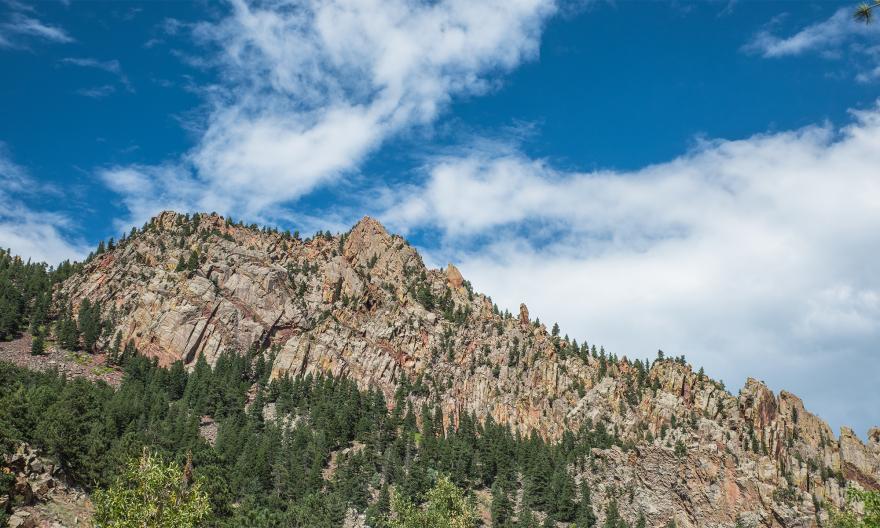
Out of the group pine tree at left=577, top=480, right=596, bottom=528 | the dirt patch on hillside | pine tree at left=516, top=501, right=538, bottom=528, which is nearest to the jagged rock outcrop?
pine tree at left=516, top=501, right=538, bottom=528

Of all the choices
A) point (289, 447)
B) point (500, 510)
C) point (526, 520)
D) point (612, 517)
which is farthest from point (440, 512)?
point (289, 447)

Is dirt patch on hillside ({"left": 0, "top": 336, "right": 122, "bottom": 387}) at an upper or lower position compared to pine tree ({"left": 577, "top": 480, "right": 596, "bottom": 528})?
upper

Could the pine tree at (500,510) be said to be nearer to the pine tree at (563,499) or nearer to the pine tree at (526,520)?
the pine tree at (526,520)

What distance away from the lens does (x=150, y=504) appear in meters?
53.7

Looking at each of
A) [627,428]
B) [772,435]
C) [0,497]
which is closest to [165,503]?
[0,497]

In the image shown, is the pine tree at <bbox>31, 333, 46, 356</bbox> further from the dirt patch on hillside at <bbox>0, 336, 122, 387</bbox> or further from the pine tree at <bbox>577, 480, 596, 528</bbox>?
the pine tree at <bbox>577, 480, 596, 528</bbox>

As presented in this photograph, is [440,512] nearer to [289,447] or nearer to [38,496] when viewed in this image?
[38,496]

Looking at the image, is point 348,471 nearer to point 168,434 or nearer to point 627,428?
point 168,434

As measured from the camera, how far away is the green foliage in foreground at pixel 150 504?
53188 millimetres

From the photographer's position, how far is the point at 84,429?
380ft

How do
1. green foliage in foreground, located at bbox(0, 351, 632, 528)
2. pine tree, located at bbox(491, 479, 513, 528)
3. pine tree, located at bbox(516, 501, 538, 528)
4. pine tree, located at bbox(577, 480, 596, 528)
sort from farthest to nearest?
1. pine tree, located at bbox(577, 480, 596, 528)
2. pine tree, located at bbox(491, 479, 513, 528)
3. pine tree, located at bbox(516, 501, 538, 528)
4. green foliage in foreground, located at bbox(0, 351, 632, 528)

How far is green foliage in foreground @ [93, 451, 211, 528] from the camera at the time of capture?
5319cm

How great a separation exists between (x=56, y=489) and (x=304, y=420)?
8460 cm

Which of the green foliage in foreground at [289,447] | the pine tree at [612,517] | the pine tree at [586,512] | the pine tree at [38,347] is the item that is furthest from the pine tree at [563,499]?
the pine tree at [38,347]
